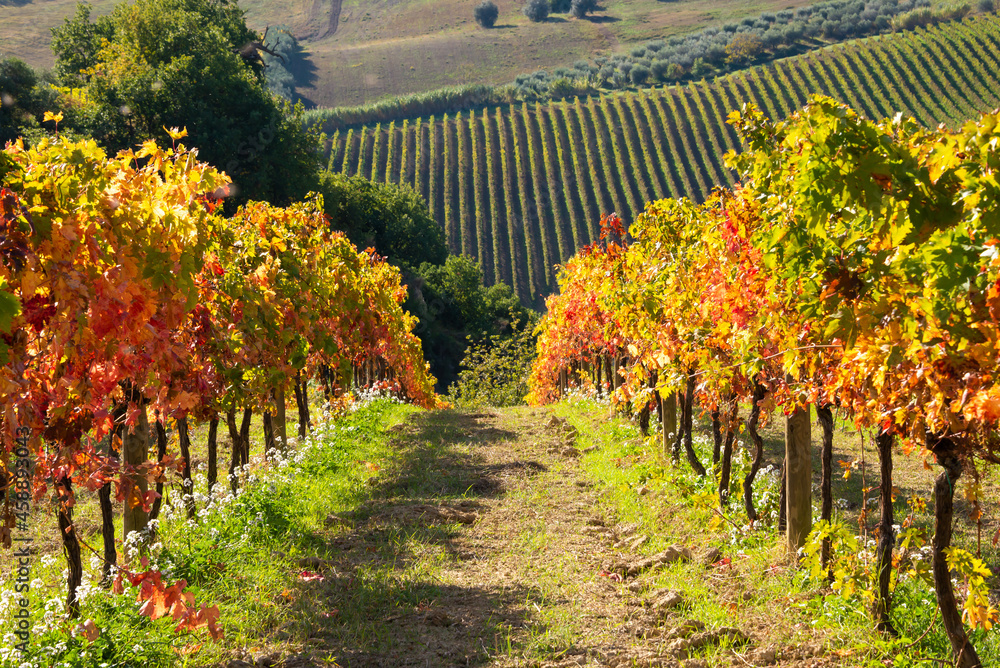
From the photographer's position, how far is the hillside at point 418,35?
73.8m

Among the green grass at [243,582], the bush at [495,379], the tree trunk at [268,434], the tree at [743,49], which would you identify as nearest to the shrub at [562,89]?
the tree at [743,49]

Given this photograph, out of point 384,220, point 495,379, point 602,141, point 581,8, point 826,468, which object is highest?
point 581,8

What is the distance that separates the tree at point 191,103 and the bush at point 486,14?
77862 mm

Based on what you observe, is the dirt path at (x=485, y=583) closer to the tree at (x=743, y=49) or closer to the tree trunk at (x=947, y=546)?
the tree trunk at (x=947, y=546)

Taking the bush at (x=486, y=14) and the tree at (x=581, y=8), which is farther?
the tree at (x=581, y=8)

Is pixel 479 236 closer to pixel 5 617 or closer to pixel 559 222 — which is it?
pixel 559 222

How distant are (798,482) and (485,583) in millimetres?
2173

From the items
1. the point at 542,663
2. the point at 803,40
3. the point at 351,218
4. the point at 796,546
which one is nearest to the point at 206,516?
the point at 542,663

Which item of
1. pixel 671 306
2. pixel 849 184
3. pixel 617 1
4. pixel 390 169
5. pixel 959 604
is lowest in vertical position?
pixel 959 604

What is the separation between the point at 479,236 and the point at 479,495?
122ft

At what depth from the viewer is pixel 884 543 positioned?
367cm

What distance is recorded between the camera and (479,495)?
24.7ft

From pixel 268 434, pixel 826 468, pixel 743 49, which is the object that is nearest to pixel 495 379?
pixel 268 434

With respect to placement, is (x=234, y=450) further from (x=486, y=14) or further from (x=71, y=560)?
(x=486, y=14)
